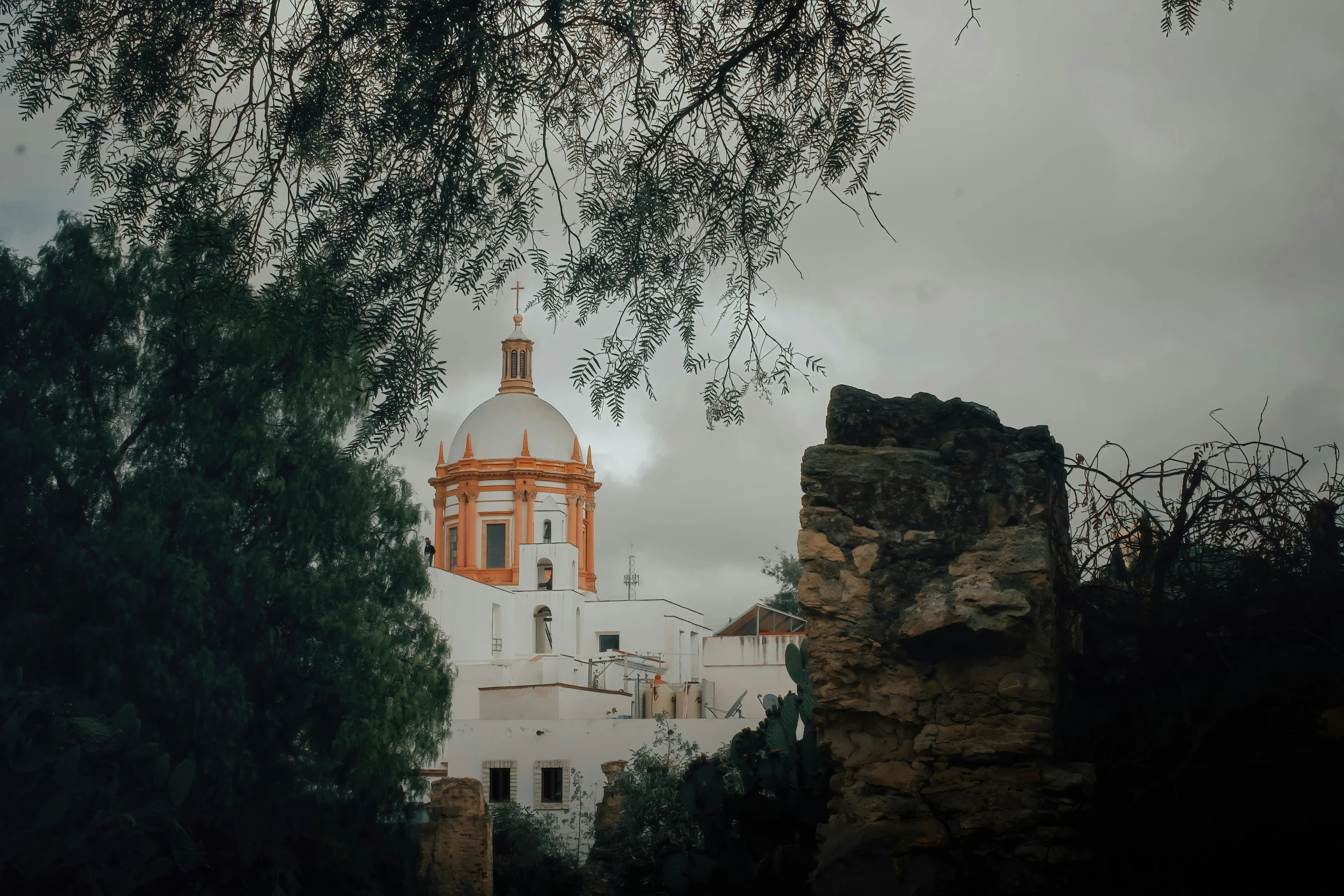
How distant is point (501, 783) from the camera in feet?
82.7

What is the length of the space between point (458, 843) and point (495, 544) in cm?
2669

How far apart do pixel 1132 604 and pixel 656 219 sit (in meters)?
2.31

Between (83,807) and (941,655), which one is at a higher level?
(941,655)

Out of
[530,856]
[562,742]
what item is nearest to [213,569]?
[530,856]

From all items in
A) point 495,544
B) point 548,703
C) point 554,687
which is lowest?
point 548,703

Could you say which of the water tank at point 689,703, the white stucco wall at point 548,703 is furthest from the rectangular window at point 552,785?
the water tank at point 689,703

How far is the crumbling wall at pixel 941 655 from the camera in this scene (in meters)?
4.46

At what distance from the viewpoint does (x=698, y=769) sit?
723cm

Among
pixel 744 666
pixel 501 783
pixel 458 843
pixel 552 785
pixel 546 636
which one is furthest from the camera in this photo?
pixel 546 636

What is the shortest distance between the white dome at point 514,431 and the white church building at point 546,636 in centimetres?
5

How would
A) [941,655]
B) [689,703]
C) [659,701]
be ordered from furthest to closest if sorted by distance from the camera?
[689,703] → [659,701] → [941,655]

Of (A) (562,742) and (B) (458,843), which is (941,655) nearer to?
(B) (458,843)

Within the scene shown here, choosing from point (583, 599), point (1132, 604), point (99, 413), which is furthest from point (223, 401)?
point (583, 599)

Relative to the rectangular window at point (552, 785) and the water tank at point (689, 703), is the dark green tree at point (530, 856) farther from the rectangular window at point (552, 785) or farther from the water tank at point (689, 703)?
the water tank at point (689, 703)
